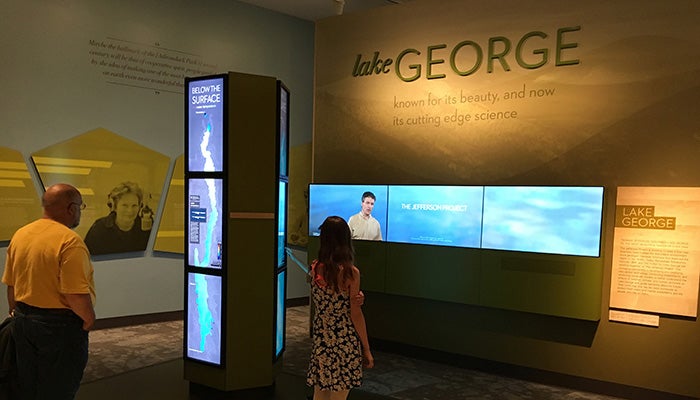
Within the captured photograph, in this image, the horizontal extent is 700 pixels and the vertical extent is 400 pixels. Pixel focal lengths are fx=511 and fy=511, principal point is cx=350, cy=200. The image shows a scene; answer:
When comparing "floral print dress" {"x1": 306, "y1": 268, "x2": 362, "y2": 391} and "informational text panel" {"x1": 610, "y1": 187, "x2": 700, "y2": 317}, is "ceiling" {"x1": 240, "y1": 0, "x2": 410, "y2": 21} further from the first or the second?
"floral print dress" {"x1": 306, "y1": 268, "x2": 362, "y2": 391}

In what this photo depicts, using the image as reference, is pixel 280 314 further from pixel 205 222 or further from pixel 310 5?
pixel 310 5

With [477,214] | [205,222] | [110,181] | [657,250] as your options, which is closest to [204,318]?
[205,222]

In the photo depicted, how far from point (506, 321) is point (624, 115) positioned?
1.91 metres

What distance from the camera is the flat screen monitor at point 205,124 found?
11.2 feet

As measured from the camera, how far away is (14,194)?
16.2 ft

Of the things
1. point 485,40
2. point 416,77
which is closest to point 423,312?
point 416,77

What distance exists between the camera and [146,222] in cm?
580


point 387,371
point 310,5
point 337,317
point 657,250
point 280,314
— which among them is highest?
point 310,5

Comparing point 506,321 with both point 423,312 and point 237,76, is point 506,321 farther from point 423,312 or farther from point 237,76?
point 237,76

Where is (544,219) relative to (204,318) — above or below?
above

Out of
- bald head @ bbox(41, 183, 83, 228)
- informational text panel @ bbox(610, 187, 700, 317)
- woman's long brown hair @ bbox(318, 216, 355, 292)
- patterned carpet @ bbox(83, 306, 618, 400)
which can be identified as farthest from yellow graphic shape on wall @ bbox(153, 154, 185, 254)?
informational text panel @ bbox(610, 187, 700, 317)

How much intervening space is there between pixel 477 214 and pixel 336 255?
1.97 metres

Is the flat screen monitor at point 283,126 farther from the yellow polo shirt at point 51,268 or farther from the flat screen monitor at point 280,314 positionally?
the yellow polo shirt at point 51,268

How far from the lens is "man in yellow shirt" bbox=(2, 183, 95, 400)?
238 cm
